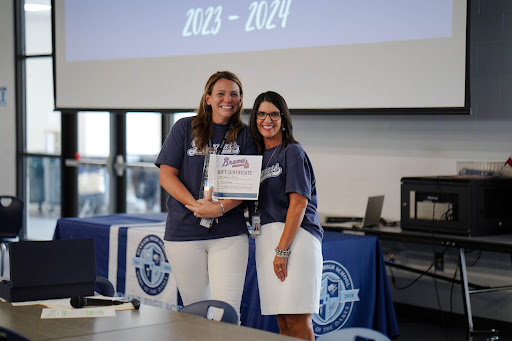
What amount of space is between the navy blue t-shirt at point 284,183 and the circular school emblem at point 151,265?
1464mm

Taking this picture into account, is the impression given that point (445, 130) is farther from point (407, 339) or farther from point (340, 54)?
point (407, 339)

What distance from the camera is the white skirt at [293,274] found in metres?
3.32

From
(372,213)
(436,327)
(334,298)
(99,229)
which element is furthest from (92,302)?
(436,327)

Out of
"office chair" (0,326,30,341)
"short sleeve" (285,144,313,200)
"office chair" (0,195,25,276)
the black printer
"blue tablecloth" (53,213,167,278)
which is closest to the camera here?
"office chair" (0,326,30,341)

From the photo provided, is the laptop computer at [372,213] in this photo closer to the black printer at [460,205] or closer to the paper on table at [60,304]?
the black printer at [460,205]

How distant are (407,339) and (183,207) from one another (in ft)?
7.19

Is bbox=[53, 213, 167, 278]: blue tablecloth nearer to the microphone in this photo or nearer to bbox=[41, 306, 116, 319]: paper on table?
the microphone

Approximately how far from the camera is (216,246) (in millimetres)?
3291

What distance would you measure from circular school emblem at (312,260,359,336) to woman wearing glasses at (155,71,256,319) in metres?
0.85

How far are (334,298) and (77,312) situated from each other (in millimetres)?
1854

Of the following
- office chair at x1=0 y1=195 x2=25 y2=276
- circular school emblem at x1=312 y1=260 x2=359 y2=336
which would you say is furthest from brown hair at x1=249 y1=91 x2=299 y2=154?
office chair at x1=0 y1=195 x2=25 y2=276

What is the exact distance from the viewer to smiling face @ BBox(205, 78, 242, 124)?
330 centimetres

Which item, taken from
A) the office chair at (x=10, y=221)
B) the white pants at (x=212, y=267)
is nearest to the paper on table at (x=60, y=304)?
the white pants at (x=212, y=267)

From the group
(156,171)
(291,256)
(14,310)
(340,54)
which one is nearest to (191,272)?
(291,256)
